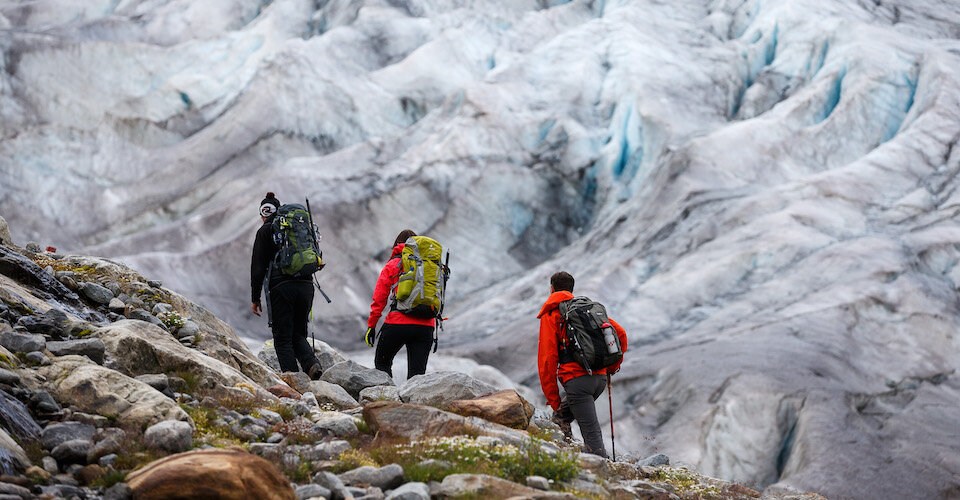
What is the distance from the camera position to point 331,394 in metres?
8.85

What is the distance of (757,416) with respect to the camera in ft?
57.7

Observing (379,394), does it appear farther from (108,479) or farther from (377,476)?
(108,479)

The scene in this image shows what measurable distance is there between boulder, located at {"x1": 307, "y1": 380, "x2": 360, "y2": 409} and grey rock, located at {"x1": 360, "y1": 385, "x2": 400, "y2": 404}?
4.3 inches

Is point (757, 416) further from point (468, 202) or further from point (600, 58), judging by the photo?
point (600, 58)

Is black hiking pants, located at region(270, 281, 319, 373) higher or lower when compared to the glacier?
higher

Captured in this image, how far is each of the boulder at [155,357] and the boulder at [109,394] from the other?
2.03 ft

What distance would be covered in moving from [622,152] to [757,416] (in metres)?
16.4

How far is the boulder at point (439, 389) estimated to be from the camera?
8.34 m

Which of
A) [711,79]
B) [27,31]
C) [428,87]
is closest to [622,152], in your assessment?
[711,79]

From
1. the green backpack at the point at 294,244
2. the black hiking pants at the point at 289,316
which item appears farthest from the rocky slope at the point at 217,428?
the green backpack at the point at 294,244

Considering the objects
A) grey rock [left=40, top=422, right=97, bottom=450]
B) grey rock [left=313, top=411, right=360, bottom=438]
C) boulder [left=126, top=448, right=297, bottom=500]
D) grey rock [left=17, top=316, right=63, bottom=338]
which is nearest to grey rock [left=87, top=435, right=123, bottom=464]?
grey rock [left=40, top=422, right=97, bottom=450]

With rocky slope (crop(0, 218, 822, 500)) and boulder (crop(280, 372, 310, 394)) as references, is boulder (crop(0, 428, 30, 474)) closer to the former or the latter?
rocky slope (crop(0, 218, 822, 500))

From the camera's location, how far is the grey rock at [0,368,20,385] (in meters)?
5.88

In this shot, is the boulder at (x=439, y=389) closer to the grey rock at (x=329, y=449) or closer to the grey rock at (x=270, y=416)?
the grey rock at (x=270, y=416)
